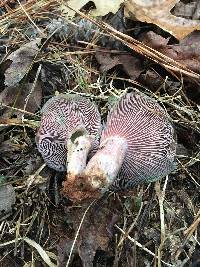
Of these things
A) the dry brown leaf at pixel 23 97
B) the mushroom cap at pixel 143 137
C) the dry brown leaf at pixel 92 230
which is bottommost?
the dry brown leaf at pixel 92 230

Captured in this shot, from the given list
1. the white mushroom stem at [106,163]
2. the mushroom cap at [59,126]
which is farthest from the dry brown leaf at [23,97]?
the white mushroom stem at [106,163]

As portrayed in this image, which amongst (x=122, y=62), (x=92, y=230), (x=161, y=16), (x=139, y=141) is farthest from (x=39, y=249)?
(x=161, y=16)

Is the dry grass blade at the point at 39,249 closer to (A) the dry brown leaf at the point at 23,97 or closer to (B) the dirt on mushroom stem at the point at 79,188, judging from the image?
(B) the dirt on mushroom stem at the point at 79,188

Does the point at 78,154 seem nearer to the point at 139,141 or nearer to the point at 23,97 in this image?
the point at 139,141

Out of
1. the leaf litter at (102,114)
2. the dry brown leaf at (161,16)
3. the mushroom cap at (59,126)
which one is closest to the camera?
A: the leaf litter at (102,114)

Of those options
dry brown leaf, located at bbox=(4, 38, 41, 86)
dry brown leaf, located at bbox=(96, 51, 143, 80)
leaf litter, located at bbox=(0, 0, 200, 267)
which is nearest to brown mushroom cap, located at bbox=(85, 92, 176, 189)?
leaf litter, located at bbox=(0, 0, 200, 267)

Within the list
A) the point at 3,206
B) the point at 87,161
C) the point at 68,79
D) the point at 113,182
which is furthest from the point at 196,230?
the point at 68,79
